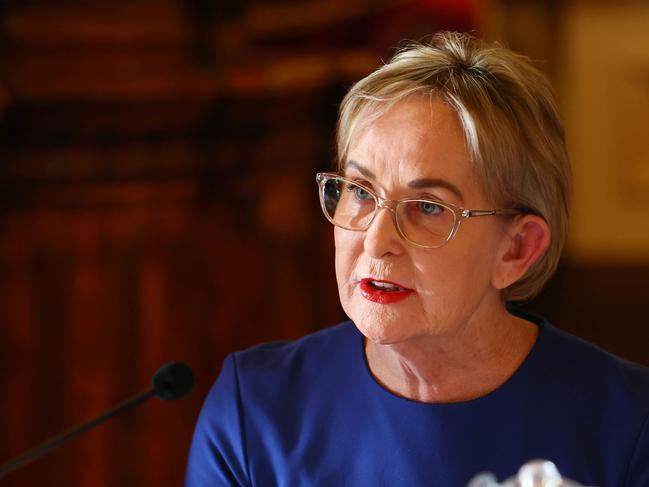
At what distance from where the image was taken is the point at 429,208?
141 cm

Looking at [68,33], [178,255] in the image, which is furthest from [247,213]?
[68,33]

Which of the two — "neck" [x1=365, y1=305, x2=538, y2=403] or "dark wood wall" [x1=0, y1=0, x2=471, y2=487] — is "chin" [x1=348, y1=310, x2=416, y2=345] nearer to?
"neck" [x1=365, y1=305, x2=538, y2=403]

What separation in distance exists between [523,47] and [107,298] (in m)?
3.24

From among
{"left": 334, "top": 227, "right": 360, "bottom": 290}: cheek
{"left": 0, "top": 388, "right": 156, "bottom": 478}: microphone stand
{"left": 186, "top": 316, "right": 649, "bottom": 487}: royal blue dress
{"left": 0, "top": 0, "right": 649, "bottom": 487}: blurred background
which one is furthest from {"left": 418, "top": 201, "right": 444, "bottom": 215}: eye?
{"left": 0, "top": 0, "right": 649, "bottom": 487}: blurred background

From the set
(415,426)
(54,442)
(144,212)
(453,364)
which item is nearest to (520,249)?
(453,364)

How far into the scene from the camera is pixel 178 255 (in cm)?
269

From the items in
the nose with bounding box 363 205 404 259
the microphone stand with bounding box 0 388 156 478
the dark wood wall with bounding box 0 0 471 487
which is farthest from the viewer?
the dark wood wall with bounding box 0 0 471 487

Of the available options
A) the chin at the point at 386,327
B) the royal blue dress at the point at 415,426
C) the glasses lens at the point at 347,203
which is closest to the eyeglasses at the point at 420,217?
the glasses lens at the point at 347,203

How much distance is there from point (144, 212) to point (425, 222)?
54.6 inches

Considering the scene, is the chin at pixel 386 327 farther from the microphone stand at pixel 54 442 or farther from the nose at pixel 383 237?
the microphone stand at pixel 54 442

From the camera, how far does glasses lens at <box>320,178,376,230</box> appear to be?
4.77 ft

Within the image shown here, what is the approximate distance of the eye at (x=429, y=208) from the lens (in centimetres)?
141

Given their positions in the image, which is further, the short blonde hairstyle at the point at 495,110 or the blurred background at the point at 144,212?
the blurred background at the point at 144,212

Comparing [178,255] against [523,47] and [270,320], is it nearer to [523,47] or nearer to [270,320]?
[270,320]
